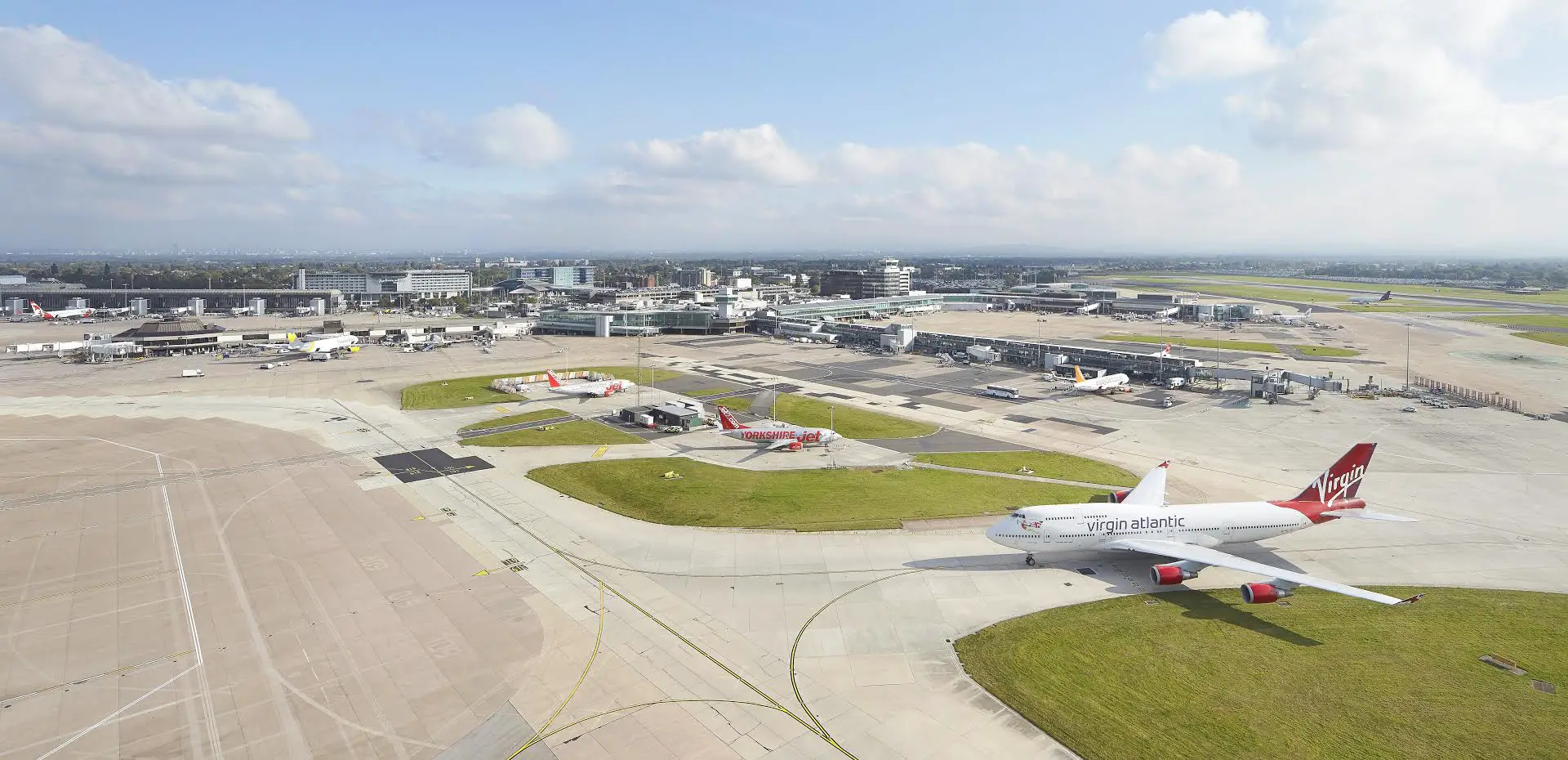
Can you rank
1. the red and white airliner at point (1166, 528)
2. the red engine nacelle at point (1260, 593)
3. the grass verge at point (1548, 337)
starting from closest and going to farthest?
1. the red engine nacelle at point (1260, 593)
2. the red and white airliner at point (1166, 528)
3. the grass verge at point (1548, 337)

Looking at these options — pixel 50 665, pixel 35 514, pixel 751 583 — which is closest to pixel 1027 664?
pixel 751 583

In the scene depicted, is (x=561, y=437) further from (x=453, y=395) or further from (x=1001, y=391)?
(x=1001, y=391)

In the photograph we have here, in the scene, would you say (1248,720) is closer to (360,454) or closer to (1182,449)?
(1182,449)

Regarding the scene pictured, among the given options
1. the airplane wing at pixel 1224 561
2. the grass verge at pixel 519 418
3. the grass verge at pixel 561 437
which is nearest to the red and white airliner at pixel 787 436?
the grass verge at pixel 561 437

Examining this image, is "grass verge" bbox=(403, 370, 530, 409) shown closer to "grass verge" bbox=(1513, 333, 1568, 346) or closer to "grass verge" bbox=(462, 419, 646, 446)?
"grass verge" bbox=(462, 419, 646, 446)

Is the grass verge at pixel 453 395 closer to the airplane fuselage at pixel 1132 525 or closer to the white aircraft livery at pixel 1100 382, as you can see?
the airplane fuselage at pixel 1132 525
